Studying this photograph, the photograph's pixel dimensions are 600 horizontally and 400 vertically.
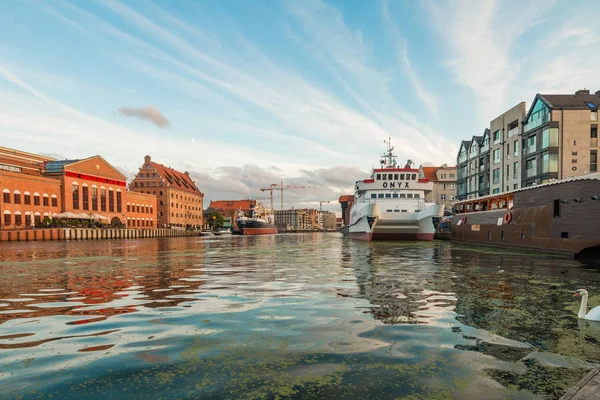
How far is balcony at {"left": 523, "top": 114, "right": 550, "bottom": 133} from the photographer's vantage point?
50188 mm

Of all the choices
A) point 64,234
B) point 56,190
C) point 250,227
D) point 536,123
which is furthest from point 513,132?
point 56,190

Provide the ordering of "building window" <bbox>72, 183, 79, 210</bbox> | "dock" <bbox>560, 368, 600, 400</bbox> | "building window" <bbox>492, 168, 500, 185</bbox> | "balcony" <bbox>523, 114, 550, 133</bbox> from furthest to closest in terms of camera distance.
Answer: "building window" <bbox>72, 183, 79, 210</bbox> < "building window" <bbox>492, 168, 500, 185</bbox> < "balcony" <bbox>523, 114, 550, 133</bbox> < "dock" <bbox>560, 368, 600, 400</bbox>

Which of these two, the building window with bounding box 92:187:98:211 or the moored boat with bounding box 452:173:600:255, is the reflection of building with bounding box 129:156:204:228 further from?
the moored boat with bounding box 452:173:600:255

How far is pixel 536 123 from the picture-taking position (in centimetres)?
5250

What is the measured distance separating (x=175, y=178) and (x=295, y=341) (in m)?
121

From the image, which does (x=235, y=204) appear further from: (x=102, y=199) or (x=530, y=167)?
(x=530, y=167)

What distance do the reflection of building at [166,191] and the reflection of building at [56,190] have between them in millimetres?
14590

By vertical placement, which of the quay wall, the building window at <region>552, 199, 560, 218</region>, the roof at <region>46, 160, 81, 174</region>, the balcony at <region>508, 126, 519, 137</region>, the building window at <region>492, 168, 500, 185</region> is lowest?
the quay wall

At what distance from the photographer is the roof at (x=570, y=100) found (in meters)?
49.2

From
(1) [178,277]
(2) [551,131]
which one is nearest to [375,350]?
(1) [178,277]

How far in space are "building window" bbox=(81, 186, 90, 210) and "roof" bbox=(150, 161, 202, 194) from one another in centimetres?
3199

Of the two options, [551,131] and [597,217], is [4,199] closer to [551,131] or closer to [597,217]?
[597,217]

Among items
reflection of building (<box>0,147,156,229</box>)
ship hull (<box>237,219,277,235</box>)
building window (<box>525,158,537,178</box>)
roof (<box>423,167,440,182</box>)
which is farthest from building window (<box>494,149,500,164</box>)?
reflection of building (<box>0,147,156,229</box>)

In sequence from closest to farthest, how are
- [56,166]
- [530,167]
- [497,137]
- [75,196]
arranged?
[530,167]
[497,137]
[56,166]
[75,196]
